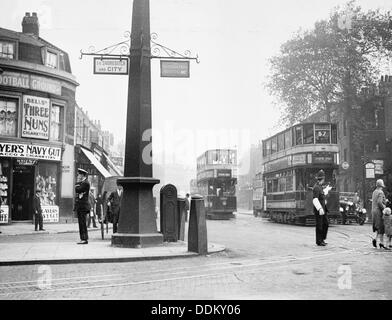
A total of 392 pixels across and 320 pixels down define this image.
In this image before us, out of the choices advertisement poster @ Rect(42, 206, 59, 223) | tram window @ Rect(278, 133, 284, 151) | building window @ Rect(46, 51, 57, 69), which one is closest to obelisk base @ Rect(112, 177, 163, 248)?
advertisement poster @ Rect(42, 206, 59, 223)

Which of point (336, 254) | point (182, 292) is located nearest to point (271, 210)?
point (336, 254)

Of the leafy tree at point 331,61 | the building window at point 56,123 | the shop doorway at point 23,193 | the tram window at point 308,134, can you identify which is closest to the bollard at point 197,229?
the shop doorway at point 23,193

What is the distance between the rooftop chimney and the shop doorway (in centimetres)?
776

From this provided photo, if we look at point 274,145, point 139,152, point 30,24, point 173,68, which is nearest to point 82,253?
point 139,152

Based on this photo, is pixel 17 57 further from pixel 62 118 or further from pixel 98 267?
pixel 98 267

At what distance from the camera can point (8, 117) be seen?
23.5 meters

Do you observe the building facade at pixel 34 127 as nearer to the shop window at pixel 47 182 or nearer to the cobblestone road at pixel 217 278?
the shop window at pixel 47 182

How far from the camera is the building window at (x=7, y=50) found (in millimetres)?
23547

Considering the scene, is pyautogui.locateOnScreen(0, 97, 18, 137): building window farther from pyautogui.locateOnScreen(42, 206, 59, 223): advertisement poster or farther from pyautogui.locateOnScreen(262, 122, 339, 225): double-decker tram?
pyautogui.locateOnScreen(262, 122, 339, 225): double-decker tram

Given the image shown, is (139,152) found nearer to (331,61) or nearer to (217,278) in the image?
(217,278)

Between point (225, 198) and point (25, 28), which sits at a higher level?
point (25, 28)

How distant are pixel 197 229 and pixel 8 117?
1536 centimetres

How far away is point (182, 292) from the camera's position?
6.75m

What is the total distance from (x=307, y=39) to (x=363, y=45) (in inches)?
196
